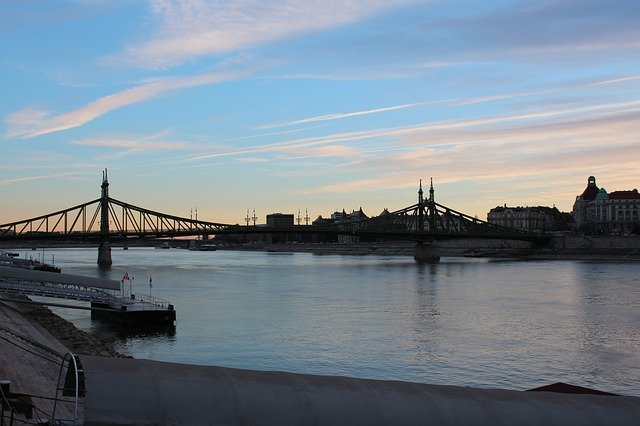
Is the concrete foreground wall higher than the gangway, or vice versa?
the concrete foreground wall

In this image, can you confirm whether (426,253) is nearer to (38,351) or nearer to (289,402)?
(38,351)

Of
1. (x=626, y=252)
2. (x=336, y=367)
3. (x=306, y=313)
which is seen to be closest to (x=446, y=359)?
(x=336, y=367)

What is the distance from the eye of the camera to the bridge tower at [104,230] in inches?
4434

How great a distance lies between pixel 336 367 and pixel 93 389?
19.3 meters

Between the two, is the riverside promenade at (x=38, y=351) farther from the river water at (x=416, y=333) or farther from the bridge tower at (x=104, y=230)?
the bridge tower at (x=104, y=230)

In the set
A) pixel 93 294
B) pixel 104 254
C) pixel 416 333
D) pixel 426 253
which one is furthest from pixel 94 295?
pixel 426 253

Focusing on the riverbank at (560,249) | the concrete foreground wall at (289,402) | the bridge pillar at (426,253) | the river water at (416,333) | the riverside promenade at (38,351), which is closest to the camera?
the concrete foreground wall at (289,402)

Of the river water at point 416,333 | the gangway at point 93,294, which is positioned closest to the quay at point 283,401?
the river water at point 416,333

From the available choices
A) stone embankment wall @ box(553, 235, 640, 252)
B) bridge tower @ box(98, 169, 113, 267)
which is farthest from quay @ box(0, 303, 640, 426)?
stone embankment wall @ box(553, 235, 640, 252)

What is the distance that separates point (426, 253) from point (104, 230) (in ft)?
182

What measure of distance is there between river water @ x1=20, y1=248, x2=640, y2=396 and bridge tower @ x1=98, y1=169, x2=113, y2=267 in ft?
165

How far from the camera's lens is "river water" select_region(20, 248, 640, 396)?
2706 centimetres

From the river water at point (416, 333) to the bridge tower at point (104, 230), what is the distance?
50235 millimetres

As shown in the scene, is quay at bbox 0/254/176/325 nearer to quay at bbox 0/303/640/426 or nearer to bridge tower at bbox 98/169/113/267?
quay at bbox 0/303/640/426
